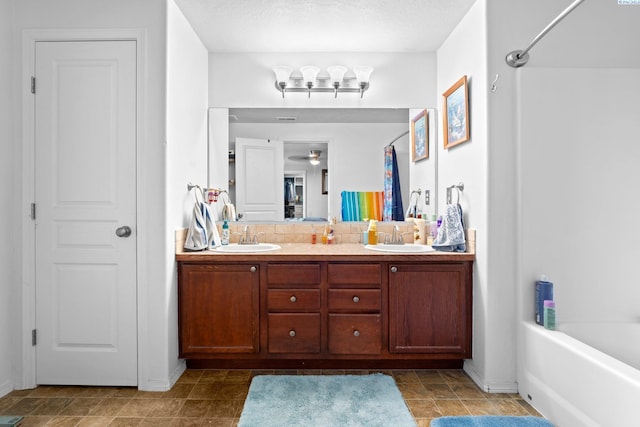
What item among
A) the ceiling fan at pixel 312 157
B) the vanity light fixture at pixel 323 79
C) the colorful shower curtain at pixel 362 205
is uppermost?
the vanity light fixture at pixel 323 79

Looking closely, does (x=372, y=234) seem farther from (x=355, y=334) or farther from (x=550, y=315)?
(x=550, y=315)

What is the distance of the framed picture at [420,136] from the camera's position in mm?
2932

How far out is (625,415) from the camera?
1447 mm

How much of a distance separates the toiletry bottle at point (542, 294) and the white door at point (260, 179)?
1.80 m

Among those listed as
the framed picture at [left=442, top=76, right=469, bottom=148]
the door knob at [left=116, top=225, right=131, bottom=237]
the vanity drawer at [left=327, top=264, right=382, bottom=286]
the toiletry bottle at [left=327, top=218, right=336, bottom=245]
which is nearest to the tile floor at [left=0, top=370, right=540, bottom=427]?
the vanity drawer at [left=327, top=264, right=382, bottom=286]

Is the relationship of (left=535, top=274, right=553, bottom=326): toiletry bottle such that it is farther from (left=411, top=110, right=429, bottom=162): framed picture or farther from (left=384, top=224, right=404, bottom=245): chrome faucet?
(left=411, top=110, right=429, bottom=162): framed picture

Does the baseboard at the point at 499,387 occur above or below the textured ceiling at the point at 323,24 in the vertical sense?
below

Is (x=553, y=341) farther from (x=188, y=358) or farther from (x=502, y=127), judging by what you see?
(x=188, y=358)

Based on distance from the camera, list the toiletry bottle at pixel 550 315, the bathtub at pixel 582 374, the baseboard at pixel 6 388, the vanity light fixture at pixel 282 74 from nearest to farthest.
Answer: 1. the bathtub at pixel 582 374
2. the toiletry bottle at pixel 550 315
3. the baseboard at pixel 6 388
4. the vanity light fixture at pixel 282 74

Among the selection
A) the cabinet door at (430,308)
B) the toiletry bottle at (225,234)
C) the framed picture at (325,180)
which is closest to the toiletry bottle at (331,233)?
the framed picture at (325,180)

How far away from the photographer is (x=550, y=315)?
1.99 m

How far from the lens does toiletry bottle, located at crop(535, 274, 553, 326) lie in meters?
2.03

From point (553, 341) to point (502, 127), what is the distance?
46.1 inches

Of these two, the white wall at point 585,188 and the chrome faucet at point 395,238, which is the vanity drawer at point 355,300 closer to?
the chrome faucet at point 395,238
